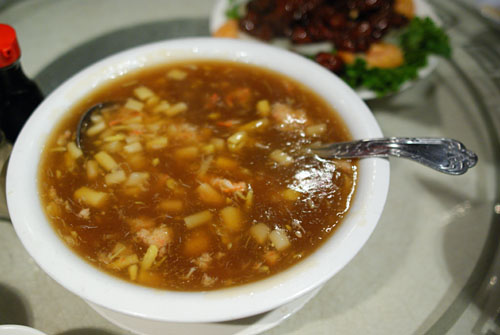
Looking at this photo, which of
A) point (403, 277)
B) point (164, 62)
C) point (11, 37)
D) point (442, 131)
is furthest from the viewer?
point (442, 131)

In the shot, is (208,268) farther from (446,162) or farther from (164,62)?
(164,62)

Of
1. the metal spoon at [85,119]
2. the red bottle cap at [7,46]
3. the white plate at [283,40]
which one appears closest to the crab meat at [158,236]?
the metal spoon at [85,119]

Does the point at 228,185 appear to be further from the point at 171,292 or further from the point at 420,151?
the point at 420,151

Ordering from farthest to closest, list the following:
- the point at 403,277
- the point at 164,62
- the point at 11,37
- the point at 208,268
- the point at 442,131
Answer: the point at 442,131 < the point at 164,62 < the point at 403,277 < the point at 11,37 < the point at 208,268

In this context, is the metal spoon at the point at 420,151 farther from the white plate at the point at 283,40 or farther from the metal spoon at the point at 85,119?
the white plate at the point at 283,40

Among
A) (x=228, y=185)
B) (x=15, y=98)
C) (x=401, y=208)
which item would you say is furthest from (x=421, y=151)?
(x=15, y=98)

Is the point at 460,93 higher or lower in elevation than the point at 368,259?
higher

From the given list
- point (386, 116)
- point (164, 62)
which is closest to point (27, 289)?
point (164, 62)
